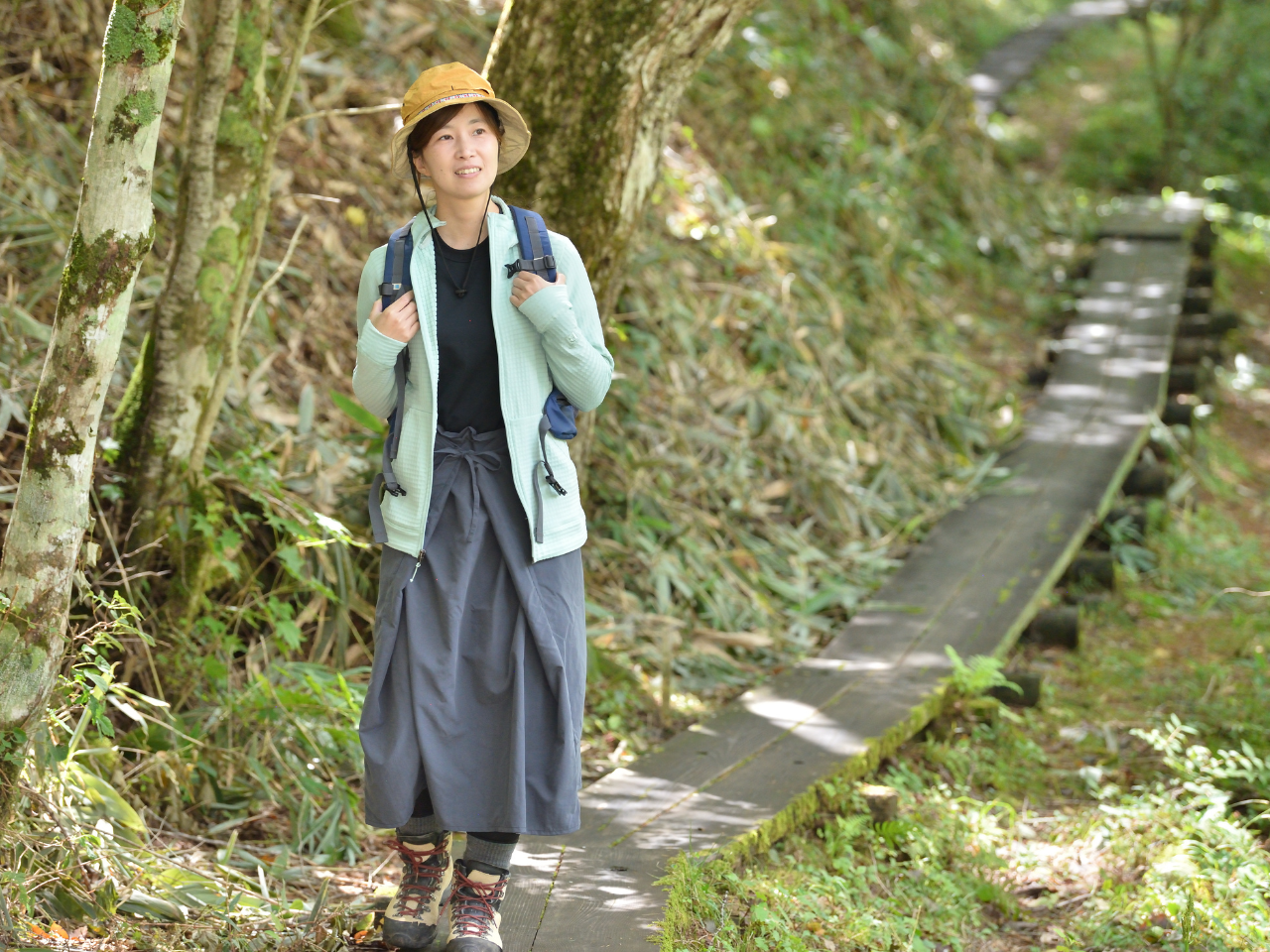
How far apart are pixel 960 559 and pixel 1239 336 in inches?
230

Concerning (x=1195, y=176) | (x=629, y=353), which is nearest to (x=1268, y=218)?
(x=1195, y=176)

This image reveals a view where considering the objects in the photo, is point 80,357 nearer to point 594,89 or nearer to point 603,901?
point 603,901

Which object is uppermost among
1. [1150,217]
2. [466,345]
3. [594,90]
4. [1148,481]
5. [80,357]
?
[1150,217]

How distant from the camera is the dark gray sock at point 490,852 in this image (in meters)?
2.67

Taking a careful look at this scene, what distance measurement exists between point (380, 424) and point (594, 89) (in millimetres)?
1413

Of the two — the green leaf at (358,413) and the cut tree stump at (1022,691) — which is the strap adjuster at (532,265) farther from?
the cut tree stump at (1022,691)

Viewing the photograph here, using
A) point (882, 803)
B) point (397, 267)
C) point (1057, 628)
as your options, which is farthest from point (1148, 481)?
point (397, 267)

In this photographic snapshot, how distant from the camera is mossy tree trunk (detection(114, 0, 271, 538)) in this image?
135 inches

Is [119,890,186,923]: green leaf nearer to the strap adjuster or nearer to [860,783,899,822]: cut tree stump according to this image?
→ the strap adjuster

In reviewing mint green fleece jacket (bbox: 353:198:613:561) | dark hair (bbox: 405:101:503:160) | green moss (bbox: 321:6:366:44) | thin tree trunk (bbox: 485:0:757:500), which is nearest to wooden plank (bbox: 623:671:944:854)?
mint green fleece jacket (bbox: 353:198:613:561)

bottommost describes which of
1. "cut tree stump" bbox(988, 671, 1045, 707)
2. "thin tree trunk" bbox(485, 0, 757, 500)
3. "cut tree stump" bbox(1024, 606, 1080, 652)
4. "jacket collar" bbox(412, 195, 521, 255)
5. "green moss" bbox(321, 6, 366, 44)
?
"cut tree stump" bbox(988, 671, 1045, 707)

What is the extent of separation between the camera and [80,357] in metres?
2.48

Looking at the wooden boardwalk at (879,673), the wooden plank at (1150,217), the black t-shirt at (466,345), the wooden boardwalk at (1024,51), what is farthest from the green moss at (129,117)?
the wooden boardwalk at (1024,51)

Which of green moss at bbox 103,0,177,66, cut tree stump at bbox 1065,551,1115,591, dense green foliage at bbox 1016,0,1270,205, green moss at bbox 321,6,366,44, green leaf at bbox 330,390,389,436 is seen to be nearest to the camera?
green moss at bbox 103,0,177,66
